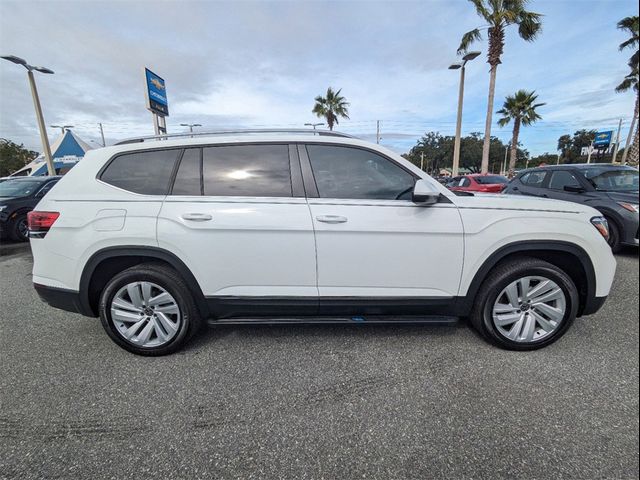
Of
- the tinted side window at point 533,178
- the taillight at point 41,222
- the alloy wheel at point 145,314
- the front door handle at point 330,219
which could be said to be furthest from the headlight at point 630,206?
the taillight at point 41,222

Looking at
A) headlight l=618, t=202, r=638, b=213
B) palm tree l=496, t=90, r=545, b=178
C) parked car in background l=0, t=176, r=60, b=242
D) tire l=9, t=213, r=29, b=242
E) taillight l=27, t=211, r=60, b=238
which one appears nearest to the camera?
taillight l=27, t=211, r=60, b=238

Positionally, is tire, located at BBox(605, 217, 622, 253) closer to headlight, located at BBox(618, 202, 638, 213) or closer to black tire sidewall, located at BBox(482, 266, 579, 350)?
headlight, located at BBox(618, 202, 638, 213)

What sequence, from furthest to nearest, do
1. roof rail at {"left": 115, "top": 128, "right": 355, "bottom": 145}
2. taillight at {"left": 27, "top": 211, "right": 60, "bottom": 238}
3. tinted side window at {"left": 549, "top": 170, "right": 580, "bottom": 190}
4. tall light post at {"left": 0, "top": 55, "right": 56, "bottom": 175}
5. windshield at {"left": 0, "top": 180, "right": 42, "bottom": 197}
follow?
tall light post at {"left": 0, "top": 55, "right": 56, "bottom": 175}, windshield at {"left": 0, "top": 180, "right": 42, "bottom": 197}, tinted side window at {"left": 549, "top": 170, "right": 580, "bottom": 190}, roof rail at {"left": 115, "top": 128, "right": 355, "bottom": 145}, taillight at {"left": 27, "top": 211, "right": 60, "bottom": 238}

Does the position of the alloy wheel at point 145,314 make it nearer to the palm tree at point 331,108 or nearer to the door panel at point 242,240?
the door panel at point 242,240

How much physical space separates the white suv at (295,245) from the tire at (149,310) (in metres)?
0.01

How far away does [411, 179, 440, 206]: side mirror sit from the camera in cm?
227

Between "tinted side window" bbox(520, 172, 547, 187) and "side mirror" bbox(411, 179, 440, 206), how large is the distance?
19.1ft

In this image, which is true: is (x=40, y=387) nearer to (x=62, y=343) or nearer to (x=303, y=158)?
(x=62, y=343)

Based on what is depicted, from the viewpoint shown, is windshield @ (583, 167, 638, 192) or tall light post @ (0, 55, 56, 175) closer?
windshield @ (583, 167, 638, 192)

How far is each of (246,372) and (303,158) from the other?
1.75 metres

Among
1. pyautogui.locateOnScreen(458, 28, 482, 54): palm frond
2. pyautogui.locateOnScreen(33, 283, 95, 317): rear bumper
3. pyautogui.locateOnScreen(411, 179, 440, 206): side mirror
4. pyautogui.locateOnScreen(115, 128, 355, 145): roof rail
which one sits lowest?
pyautogui.locateOnScreen(33, 283, 95, 317): rear bumper

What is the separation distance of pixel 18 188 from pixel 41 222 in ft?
24.9

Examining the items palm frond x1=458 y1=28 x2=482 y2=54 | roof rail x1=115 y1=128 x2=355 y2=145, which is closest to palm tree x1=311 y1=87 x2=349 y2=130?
palm frond x1=458 y1=28 x2=482 y2=54

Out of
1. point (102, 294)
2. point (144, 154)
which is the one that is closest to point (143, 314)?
point (102, 294)
